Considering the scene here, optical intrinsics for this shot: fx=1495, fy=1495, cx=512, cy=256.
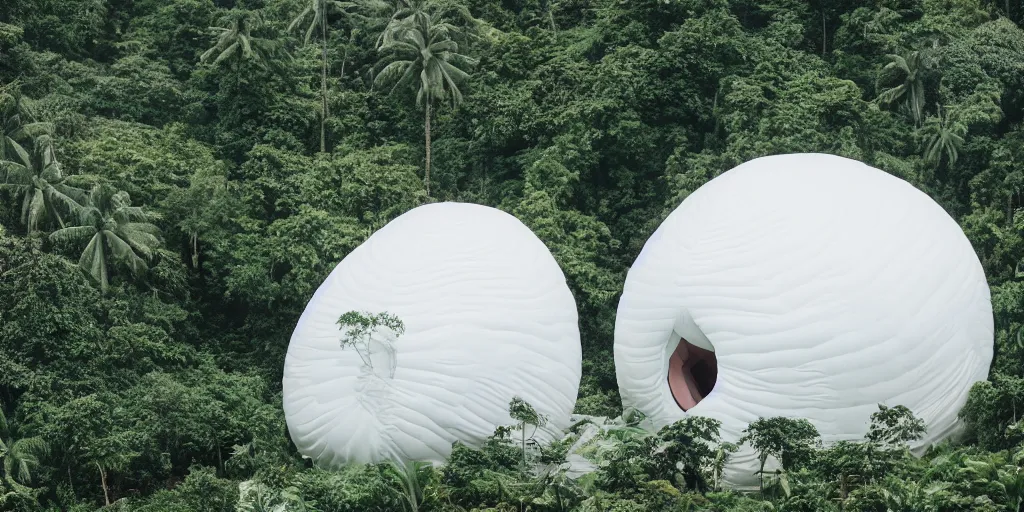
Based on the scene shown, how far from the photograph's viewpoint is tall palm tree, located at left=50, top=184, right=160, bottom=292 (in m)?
32.8

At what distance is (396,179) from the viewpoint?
37.7 metres

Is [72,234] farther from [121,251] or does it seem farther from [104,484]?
[104,484]

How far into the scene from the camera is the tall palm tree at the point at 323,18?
41844 millimetres

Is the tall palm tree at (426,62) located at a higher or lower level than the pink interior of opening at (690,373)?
higher

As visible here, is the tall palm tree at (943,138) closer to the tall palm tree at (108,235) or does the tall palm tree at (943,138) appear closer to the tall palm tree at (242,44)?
the tall palm tree at (242,44)

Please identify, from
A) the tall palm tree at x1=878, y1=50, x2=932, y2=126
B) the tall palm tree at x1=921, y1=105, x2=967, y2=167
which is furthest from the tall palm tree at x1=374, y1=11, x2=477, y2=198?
the tall palm tree at x1=921, y1=105, x2=967, y2=167

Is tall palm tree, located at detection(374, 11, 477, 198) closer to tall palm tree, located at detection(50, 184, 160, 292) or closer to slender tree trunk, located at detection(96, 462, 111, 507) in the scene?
tall palm tree, located at detection(50, 184, 160, 292)

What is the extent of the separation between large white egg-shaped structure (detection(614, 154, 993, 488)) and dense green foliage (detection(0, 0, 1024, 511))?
77 cm

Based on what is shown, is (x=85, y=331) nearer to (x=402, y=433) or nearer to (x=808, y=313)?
(x=402, y=433)

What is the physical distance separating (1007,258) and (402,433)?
48.3ft

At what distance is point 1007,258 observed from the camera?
32.5m

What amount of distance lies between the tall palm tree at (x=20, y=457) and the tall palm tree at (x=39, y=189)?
7.00 meters

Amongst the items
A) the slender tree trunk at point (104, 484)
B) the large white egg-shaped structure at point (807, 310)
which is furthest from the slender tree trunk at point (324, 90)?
the large white egg-shaped structure at point (807, 310)

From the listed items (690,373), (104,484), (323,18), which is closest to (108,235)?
(104,484)
